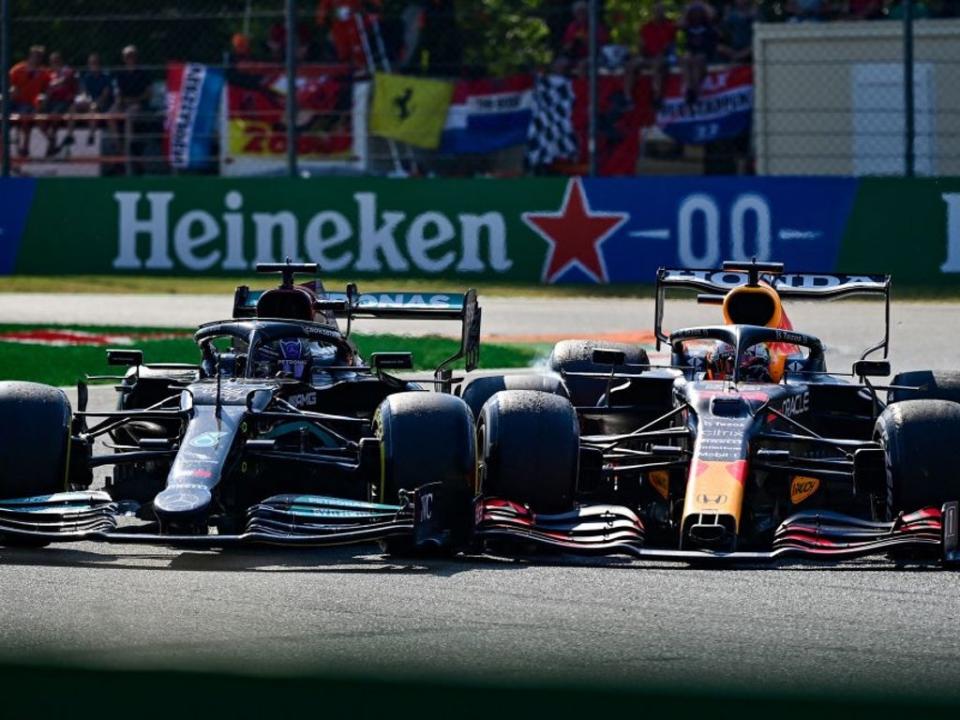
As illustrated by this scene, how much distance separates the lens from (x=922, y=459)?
7824 millimetres

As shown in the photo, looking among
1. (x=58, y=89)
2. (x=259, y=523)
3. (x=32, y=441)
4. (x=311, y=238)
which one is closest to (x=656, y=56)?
(x=311, y=238)

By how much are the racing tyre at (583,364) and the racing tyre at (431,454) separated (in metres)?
2.43

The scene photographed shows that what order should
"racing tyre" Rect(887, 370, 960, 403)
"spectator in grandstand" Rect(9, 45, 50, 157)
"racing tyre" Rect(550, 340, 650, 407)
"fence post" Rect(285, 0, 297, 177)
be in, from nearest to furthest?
"racing tyre" Rect(887, 370, 960, 403) < "racing tyre" Rect(550, 340, 650, 407) < "fence post" Rect(285, 0, 297, 177) < "spectator in grandstand" Rect(9, 45, 50, 157)

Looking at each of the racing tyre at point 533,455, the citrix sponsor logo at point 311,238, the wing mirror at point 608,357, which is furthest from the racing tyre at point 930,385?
the citrix sponsor logo at point 311,238

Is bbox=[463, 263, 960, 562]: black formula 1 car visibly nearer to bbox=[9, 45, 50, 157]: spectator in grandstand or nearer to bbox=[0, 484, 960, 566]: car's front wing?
bbox=[0, 484, 960, 566]: car's front wing

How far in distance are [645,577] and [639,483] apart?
5.02ft

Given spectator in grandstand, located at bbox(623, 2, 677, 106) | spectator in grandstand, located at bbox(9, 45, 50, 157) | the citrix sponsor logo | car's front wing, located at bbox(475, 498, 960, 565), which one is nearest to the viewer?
car's front wing, located at bbox(475, 498, 960, 565)

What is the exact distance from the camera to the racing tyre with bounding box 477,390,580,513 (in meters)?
8.15

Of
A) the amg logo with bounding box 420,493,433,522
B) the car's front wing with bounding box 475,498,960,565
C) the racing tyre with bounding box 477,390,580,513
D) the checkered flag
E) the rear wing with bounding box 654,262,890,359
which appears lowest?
the car's front wing with bounding box 475,498,960,565

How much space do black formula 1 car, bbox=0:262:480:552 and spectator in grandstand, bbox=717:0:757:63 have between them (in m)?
13.7

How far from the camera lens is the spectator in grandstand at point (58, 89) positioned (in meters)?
23.0

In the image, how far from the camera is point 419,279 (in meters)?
20.5

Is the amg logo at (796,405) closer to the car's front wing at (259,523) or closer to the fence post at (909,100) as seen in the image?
the car's front wing at (259,523)

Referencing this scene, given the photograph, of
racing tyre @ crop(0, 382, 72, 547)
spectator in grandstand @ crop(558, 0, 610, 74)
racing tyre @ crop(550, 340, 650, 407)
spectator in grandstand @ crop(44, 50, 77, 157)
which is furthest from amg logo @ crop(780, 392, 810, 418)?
spectator in grandstand @ crop(44, 50, 77, 157)
